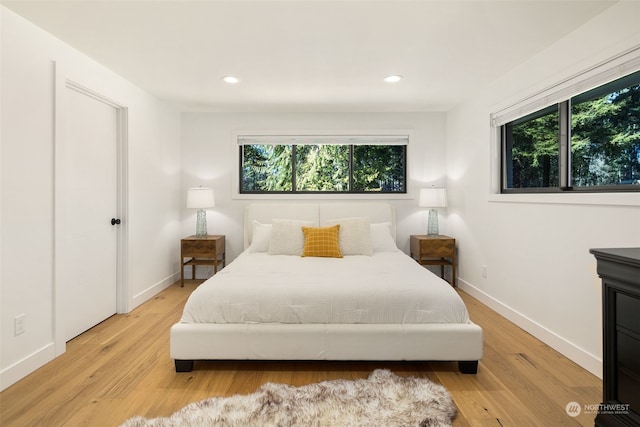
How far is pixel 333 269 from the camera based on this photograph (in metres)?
2.83

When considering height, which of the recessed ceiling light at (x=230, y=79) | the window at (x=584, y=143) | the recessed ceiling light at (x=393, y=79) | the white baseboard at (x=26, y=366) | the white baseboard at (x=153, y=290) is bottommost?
the white baseboard at (x=26, y=366)

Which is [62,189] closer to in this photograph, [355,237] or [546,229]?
[355,237]

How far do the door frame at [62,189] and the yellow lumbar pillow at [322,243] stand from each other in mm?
1827

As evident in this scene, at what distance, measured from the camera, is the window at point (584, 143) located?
2094mm

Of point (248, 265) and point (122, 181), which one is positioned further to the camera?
point (122, 181)

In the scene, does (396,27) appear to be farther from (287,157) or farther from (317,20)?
(287,157)

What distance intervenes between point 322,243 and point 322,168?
5.19ft

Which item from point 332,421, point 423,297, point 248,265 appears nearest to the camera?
point 332,421

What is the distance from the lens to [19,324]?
213cm

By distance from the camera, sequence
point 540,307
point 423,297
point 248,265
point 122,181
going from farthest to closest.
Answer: point 122,181, point 248,265, point 540,307, point 423,297

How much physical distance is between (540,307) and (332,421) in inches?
79.7

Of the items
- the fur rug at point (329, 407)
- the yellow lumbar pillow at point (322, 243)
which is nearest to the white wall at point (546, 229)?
the fur rug at point (329, 407)

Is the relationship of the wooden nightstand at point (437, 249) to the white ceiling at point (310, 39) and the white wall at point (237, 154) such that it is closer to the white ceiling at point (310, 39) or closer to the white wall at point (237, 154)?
the white wall at point (237, 154)


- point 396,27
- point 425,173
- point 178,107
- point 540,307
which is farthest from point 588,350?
point 178,107
